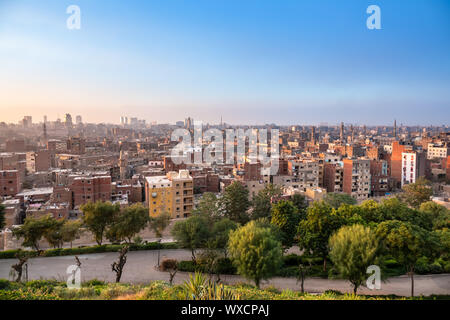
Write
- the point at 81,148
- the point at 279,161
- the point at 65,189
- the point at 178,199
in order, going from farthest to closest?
the point at 81,148, the point at 279,161, the point at 65,189, the point at 178,199

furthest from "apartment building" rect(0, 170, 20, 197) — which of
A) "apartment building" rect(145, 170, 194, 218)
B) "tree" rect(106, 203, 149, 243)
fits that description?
"tree" rect(106, 203, 149, 243)

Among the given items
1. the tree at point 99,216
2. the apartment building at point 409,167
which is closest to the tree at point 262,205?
the tree at point 99,216

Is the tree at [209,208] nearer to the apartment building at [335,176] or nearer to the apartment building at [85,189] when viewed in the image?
the apartment building at [85,189]

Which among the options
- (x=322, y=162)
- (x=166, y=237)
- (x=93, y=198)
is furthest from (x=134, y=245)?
(x=322, y=162)

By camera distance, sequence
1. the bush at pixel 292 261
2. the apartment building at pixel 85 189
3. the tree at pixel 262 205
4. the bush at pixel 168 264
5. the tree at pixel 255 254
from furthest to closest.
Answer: the apartment building at pixel 85 189
the tree at pixel 262 205
the bush at pixel 292 261
the bush at pixel 168 264
the tree at pixel 255 254

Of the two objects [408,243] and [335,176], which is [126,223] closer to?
[408,243]
